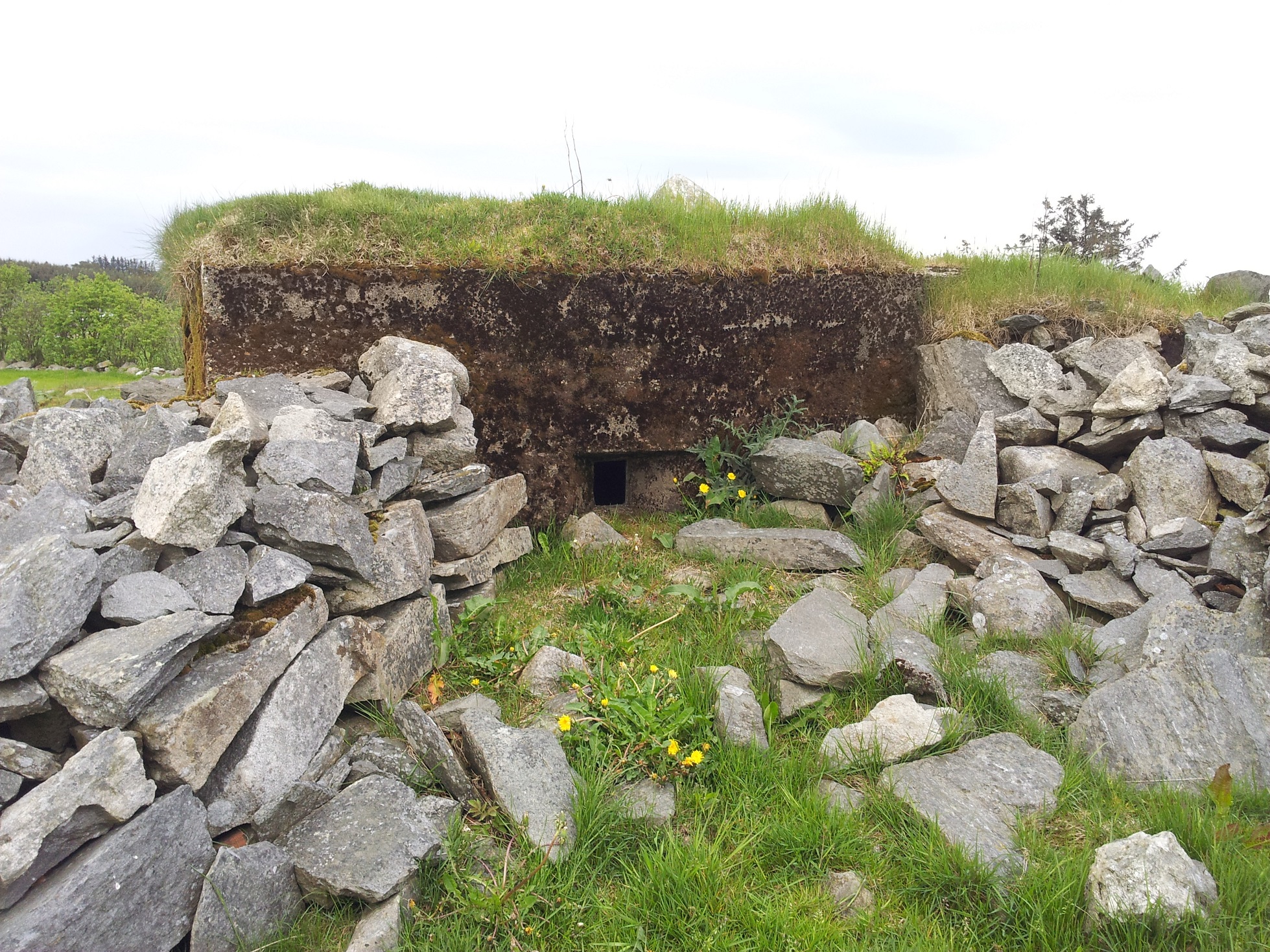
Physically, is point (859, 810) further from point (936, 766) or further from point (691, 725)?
point (691, 725)

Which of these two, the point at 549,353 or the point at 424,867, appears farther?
the point at 549,353

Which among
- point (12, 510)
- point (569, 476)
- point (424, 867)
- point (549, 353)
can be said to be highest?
point (549, 353)

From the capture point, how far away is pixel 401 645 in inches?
135

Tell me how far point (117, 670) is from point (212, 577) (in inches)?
20.2

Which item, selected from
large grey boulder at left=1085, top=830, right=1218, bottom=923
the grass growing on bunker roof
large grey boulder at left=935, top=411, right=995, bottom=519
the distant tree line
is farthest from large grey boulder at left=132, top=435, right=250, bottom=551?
the distant tree line

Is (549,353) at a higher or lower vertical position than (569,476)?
higher

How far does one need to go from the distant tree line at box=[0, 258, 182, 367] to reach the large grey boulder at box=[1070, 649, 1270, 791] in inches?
679

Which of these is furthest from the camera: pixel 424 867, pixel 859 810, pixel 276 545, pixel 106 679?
pixel 276 545

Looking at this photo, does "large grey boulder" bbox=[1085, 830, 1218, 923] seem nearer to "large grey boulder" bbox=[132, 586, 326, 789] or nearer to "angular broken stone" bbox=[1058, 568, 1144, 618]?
"angular broken stone" bbox=[1058, 568, 1144, 618]

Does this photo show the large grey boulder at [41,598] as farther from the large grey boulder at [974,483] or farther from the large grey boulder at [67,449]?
the large grey boulder at [974,483]

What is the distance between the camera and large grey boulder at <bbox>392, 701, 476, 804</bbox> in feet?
9.26

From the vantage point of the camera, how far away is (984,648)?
12.2 feet

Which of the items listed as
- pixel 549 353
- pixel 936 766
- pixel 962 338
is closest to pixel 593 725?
pixel 936 766

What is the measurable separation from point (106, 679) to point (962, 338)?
207 inches
